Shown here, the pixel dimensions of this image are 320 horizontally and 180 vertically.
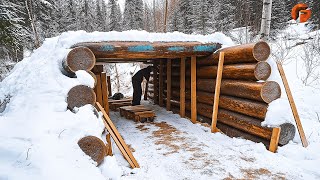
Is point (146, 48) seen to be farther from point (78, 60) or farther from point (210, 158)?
point (210, 158)

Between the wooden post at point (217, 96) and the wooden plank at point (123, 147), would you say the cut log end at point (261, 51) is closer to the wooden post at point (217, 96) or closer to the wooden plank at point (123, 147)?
the wooden post at point (217, 96)

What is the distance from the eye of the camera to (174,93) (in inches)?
382

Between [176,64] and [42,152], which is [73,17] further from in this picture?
[42,152]

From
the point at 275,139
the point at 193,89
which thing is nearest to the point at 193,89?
the point at 193,89

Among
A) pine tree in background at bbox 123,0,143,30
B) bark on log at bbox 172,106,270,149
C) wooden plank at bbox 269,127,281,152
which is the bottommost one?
bark on log at bbox 172,106,270,149

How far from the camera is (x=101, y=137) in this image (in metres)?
3.96

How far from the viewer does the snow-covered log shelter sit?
4.95 metres

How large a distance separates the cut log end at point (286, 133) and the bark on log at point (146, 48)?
9.79ft

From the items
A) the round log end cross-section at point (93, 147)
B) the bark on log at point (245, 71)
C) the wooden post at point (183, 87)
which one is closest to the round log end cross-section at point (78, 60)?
the round log end cross-section at point (93, 147)

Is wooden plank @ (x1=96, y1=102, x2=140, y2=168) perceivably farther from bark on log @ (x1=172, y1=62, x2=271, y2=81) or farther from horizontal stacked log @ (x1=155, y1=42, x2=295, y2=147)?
bark on log @ (x1=172, y1=62, x2=271, y2=81)

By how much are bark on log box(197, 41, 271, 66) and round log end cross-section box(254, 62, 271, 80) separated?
13cm

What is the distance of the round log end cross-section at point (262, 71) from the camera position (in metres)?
5.32

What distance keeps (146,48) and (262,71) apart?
9.27 ft

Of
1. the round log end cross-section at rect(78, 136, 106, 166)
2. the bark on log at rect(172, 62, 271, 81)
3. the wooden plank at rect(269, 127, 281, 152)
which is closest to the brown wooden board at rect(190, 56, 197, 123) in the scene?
the bark on log at rect(172, 62, 271, 81)
